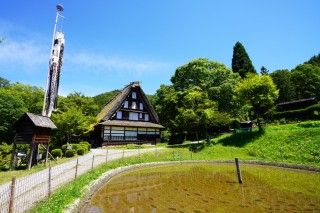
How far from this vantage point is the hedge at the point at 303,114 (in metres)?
37.6

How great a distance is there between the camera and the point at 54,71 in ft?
116

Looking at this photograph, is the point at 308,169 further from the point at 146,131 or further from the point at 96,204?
the point at 146,131

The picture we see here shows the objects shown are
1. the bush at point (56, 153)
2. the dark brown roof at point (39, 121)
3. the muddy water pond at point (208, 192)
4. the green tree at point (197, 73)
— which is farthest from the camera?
the green tree at point (197, 73)

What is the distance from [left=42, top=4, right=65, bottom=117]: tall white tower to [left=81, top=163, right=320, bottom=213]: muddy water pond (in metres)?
18.5

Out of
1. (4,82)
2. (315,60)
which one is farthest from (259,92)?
(4,82)

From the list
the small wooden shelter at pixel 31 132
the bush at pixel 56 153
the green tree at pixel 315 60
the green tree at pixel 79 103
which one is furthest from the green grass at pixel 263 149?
the green tree at pixel 315 60

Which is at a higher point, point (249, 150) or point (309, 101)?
point (309, 101)

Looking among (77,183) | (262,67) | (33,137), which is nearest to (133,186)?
(77,183)

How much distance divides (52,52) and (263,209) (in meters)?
32.2

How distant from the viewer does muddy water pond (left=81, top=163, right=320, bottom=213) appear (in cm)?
1158

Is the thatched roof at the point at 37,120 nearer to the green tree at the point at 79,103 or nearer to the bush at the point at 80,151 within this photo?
the bush at the point at 80,151

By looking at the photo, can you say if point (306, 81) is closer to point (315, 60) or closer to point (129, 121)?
point (315, 60)

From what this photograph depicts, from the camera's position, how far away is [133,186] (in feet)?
53.3

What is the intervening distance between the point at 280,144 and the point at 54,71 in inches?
1104
